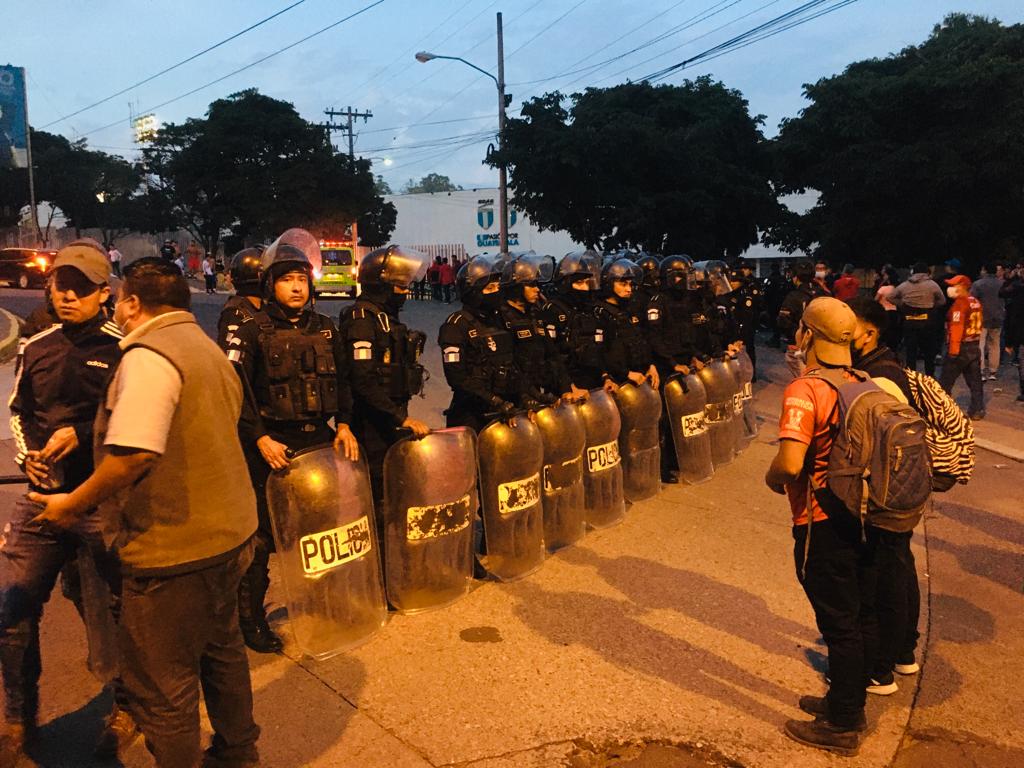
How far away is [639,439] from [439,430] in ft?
8.14

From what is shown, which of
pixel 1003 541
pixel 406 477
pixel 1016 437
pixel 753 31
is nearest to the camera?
pixel 406 477

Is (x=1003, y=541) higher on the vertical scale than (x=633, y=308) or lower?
lower

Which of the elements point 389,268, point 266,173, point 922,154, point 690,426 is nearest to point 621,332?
point 690,426

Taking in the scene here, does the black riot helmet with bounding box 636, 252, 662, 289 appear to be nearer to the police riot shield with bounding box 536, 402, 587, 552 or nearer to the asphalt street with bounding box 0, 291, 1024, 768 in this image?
the police riot shield with bounding box 536, 402, 587, 552

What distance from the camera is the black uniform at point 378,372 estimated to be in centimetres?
475

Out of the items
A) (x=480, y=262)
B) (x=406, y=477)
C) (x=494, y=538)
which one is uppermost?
(x=480, y=262)

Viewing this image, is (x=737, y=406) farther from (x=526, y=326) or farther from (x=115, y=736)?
(x=115, y=736)

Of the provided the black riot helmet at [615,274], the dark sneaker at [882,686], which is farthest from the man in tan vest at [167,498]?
the black riot helmet at [615,274]

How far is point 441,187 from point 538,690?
136m

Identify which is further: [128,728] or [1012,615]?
[1012,615]

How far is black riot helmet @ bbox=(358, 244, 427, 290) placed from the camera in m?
4.95

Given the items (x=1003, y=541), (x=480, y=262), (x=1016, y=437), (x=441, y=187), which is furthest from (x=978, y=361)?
(x=441, y=187)

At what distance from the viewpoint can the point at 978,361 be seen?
10406mm

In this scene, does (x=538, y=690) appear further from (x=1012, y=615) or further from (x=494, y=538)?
(x=1012, y=615)
